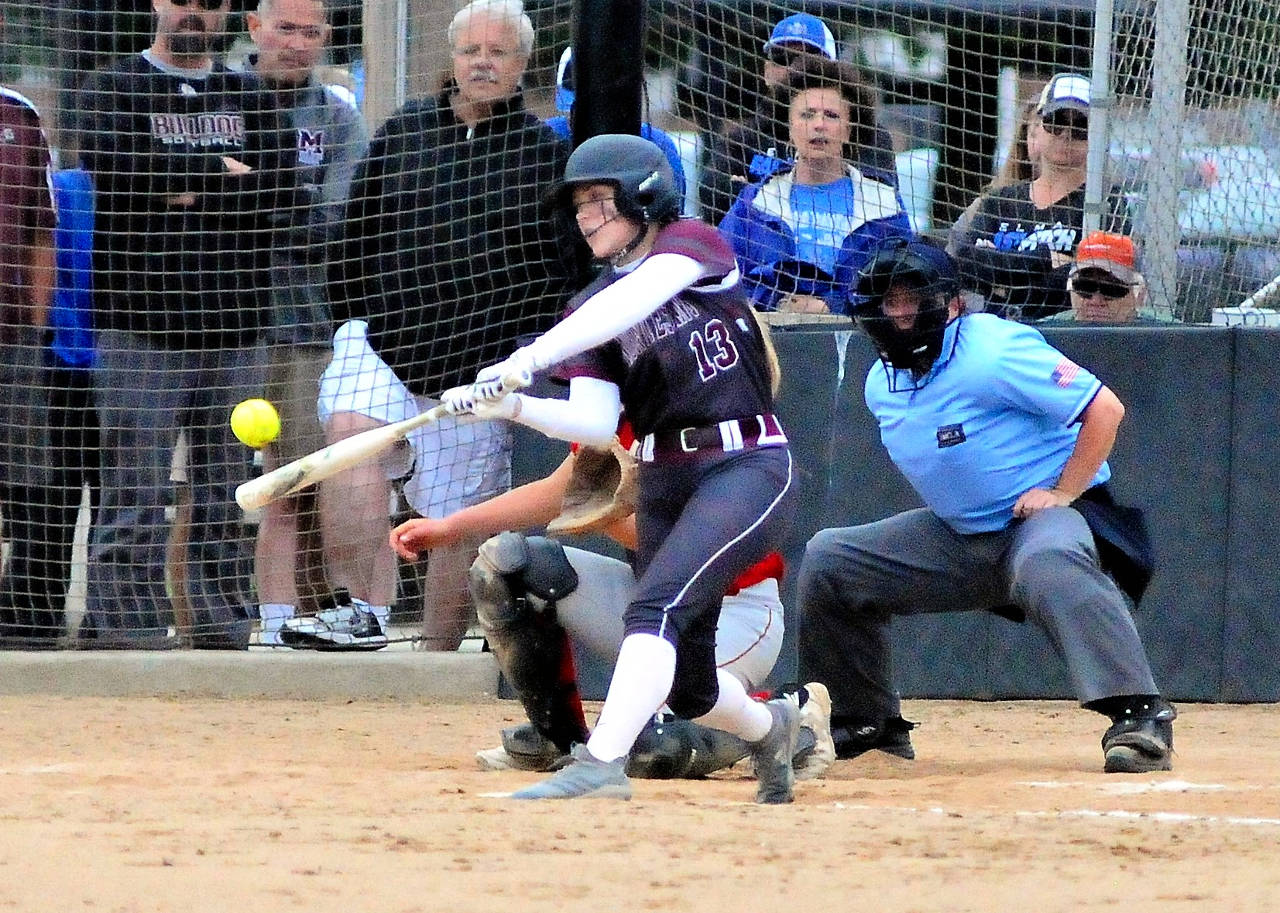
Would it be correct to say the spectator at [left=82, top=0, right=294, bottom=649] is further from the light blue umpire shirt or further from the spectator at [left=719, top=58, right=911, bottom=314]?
the light blue umpire shirt

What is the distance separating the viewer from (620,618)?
18.5 ft

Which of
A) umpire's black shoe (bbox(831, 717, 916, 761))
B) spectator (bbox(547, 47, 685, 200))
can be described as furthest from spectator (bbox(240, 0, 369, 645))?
umpire's black shoe (bbox(831, 717, 916, 761))

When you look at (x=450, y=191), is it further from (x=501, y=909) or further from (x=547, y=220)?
(x=501, y=909)

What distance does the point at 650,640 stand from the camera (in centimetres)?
477

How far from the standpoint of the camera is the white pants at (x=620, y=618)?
5.62 metres

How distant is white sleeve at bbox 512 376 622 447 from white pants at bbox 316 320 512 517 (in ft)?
8.38

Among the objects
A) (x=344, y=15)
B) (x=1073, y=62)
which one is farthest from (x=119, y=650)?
(x=1073, y=62)

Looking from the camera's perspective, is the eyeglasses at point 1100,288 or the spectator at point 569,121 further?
the eyeglasses at point 1100,288

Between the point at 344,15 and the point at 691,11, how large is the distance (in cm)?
145

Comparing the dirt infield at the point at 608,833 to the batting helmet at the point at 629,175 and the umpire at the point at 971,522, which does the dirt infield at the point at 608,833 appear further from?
the batting helmet at the point at 629,175

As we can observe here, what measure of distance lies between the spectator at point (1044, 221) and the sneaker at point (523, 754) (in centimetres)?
281

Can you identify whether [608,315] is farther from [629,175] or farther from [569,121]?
[569,121]

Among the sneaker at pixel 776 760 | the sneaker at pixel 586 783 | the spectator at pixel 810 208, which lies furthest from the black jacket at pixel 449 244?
the sneaker at pixel 586 783

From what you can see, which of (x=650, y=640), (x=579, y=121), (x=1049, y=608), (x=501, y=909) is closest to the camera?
(x=501, y=909)
